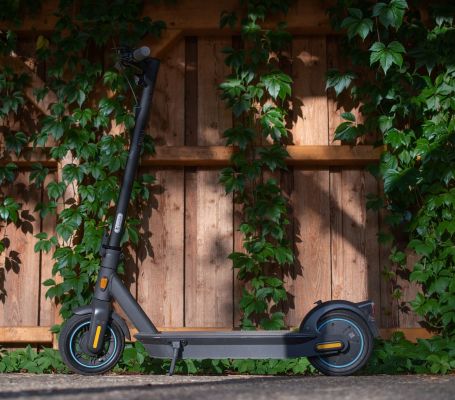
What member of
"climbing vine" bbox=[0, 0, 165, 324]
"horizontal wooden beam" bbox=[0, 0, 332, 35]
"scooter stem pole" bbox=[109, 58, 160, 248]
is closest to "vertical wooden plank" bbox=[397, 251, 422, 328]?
"horizontal wooden beam" bbox=[0, 0, 332, 35]

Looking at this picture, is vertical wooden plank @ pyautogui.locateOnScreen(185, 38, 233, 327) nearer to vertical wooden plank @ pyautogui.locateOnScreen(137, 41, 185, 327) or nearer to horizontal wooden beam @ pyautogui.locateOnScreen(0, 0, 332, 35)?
vertical wooden plank @ pyautogui.locateOnScreen(137, 41, 185, 327)

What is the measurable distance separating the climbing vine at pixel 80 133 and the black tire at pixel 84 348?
1.68ft

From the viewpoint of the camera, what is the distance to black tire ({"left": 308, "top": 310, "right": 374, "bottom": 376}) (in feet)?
12.4

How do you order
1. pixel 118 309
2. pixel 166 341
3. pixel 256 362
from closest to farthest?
pixel 166 341, pixel 256 362, pixel 118 309

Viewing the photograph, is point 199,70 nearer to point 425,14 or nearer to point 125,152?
point 125,152

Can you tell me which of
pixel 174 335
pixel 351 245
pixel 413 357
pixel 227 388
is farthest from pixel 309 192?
pixel 227 388

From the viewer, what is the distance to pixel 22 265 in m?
4.66

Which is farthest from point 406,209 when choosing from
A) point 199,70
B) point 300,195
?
point 199,70

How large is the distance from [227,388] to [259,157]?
5.82 ft

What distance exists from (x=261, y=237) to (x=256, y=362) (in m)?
0.64

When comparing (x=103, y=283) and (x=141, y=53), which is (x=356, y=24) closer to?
(x=141, y=53)

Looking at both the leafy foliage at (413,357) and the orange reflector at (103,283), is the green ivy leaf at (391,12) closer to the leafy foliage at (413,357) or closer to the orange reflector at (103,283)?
the leafy foliage at (413,357)

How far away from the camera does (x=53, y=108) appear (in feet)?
15.1

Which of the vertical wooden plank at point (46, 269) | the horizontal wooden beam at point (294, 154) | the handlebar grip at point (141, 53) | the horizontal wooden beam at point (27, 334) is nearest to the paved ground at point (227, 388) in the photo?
the horizontal wooden beam at point (27, 334)
